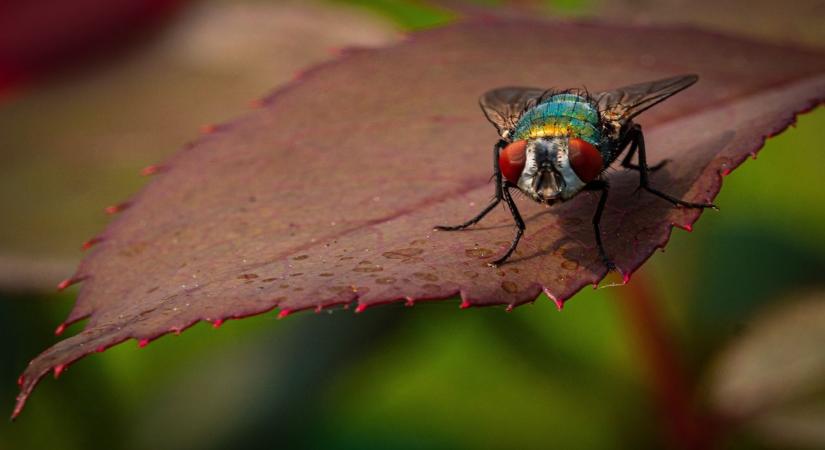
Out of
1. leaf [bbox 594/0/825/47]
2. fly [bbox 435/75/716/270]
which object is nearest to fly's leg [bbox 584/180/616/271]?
fly [bbox 435/75/716/270]

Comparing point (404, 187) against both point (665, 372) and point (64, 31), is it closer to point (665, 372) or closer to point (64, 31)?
point (665, 372)

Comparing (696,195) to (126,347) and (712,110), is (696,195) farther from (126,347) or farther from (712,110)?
(126,347)

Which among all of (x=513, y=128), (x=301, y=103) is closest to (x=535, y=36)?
(x=513, y=128)

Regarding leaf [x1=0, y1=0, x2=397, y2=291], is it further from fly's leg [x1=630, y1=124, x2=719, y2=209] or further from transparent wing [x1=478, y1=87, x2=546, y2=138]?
fly's leg [x1=630, y1=124, x2=719, y2=209]

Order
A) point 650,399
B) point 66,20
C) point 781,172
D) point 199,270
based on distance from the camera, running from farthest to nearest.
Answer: point 781,172
point 66,20
point 650,399
point 199,270

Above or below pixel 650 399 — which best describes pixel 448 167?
above

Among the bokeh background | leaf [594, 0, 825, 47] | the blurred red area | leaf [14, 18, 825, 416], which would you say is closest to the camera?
leaf [14, 18, 825, 416]

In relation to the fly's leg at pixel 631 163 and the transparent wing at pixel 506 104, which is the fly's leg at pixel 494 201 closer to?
the transparent wing at pixel 506 104
